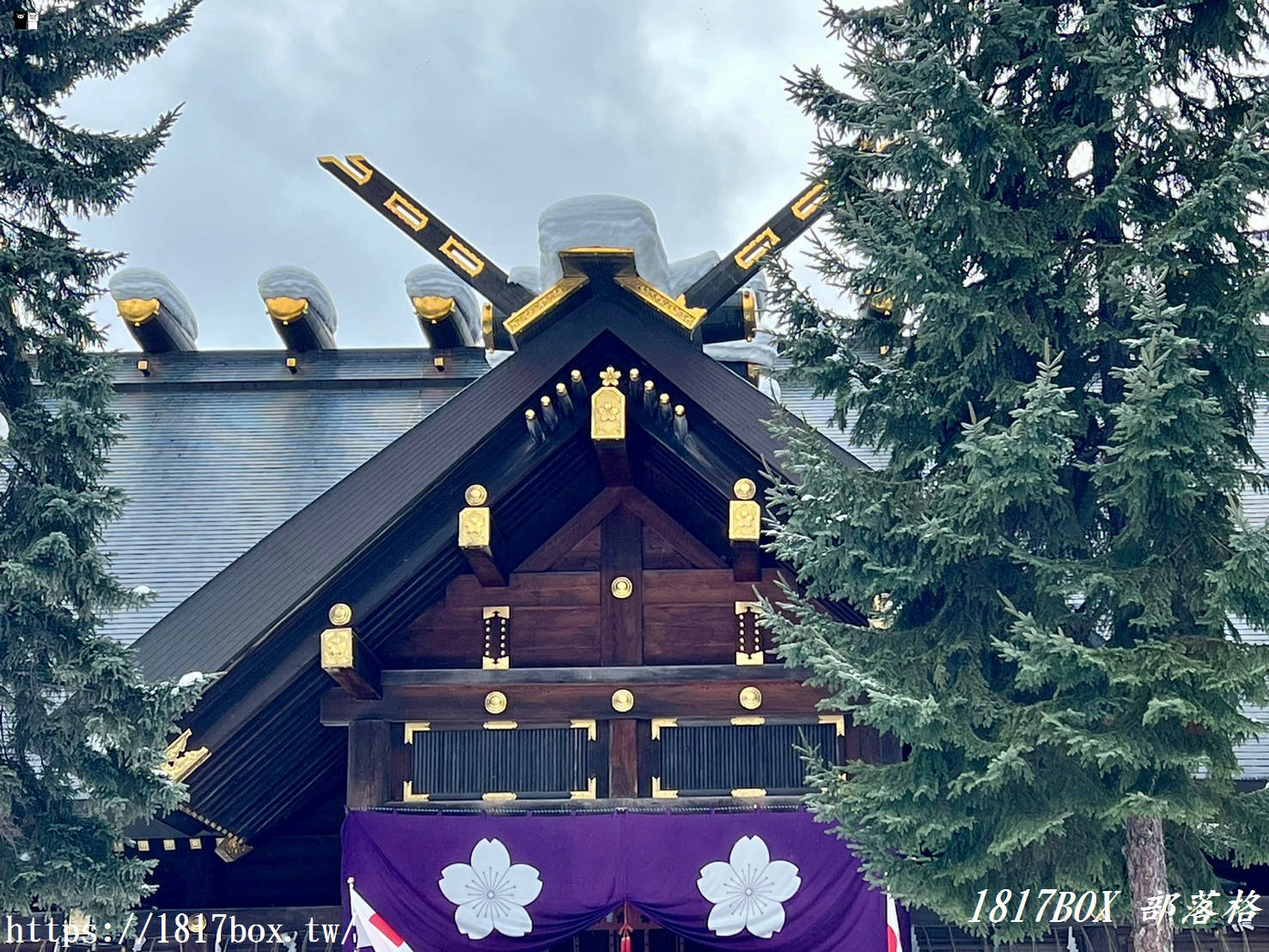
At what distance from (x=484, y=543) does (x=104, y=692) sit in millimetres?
2595

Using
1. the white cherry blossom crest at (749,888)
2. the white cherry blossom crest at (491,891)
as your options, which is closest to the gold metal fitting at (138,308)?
the white cherry blossom crest at (491,891)

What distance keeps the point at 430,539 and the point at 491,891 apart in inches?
93.1

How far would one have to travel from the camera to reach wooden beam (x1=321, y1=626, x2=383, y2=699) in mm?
8828

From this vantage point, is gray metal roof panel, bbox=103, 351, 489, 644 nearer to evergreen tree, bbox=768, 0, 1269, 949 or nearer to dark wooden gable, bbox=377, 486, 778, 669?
dark wooden gable, bbox=377, 486, 778, 669

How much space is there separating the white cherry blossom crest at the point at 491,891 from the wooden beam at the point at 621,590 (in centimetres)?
A: 155

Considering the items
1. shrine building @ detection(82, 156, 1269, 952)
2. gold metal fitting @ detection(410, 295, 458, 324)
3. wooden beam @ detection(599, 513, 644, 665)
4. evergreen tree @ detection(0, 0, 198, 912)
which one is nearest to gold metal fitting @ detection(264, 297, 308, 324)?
gold metal fitting @ detection(410, 295, 458, 324)

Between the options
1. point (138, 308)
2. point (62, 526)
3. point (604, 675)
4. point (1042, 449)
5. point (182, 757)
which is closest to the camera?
point (1042, 449)

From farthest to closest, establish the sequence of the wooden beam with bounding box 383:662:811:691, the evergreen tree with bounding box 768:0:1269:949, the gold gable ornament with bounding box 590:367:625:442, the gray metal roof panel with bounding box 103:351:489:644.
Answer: the gray metal roof panel with bounding box 103:351:489:644 → the wooden beam with bounding box 383:662:811:691 → the gold gable ornament with bounding box 590:367:625:442 → the evergreen tree with bounding box 768:0:1269:949

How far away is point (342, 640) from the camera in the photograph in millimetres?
8852

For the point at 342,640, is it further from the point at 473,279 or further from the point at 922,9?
the point at 922,9

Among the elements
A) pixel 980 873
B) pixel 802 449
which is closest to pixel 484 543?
pixel 802 449

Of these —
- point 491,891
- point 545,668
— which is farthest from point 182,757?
point 545,668

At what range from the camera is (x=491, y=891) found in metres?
9.12

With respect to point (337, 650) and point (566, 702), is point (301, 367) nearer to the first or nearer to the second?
point (566, 702)
